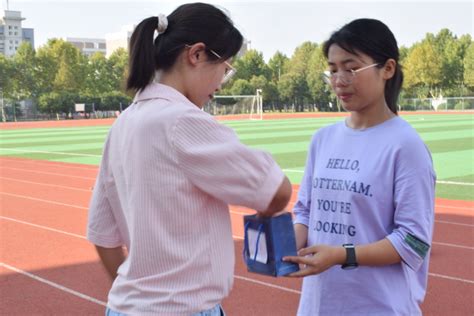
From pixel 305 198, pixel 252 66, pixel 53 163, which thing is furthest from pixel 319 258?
pixel 252 66

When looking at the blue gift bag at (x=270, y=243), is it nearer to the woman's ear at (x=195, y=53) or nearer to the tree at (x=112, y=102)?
the woman's ear at (x=195, y=53)

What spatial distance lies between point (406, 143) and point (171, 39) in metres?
0.88

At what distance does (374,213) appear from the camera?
2.20 m

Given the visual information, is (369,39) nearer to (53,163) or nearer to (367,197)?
(367,197)

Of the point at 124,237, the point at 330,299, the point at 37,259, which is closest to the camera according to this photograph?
the point at 124,237

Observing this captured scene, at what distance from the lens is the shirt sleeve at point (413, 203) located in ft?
6.89

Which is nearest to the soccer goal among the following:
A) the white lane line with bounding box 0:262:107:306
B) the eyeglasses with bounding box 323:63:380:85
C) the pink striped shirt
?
the white lane line with bounding box 0:262:107:306

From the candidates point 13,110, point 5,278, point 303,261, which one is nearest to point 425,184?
point 303,261

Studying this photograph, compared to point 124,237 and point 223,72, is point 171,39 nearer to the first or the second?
point 223,72

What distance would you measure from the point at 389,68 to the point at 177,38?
0.94 metres

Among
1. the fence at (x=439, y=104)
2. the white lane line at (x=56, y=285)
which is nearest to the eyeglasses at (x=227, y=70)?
the white lane line at (x=56, y=285)

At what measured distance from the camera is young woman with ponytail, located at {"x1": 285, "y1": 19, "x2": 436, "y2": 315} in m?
2.12

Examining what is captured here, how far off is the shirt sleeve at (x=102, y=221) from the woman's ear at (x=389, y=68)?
107 cm

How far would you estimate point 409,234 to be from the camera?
212 centimetres
